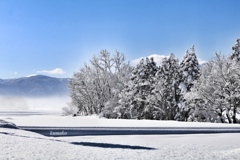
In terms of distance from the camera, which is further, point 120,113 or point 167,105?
point 120,113

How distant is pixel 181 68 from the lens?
45969 millimetres

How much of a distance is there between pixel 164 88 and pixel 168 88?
81 centimetres

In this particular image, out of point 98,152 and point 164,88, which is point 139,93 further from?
point 98,152

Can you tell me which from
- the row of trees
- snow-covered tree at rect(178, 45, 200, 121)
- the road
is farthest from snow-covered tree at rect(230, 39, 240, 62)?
the road

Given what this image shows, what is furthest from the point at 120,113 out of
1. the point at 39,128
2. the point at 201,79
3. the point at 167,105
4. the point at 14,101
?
the point at 14,101

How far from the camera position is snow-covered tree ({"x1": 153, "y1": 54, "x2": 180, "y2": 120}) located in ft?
151

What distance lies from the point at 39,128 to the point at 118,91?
98.0 ft

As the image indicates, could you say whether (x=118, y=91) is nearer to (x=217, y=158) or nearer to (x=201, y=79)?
(x=201, y=79)

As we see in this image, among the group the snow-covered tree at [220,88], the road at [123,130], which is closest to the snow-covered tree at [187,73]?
the snow-covered tree at [220,88]

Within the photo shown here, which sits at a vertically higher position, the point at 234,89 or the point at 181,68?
the point at 181,68

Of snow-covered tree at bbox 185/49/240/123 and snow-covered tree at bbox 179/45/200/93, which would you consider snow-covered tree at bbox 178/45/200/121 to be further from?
snow-covered tree at bbox 185/49/240/123

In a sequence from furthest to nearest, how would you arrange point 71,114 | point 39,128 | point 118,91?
point 71,114, point 118,91, point 39,128

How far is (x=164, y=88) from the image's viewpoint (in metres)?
45.8

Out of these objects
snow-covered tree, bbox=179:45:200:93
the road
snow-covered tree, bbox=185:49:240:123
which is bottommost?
the road
